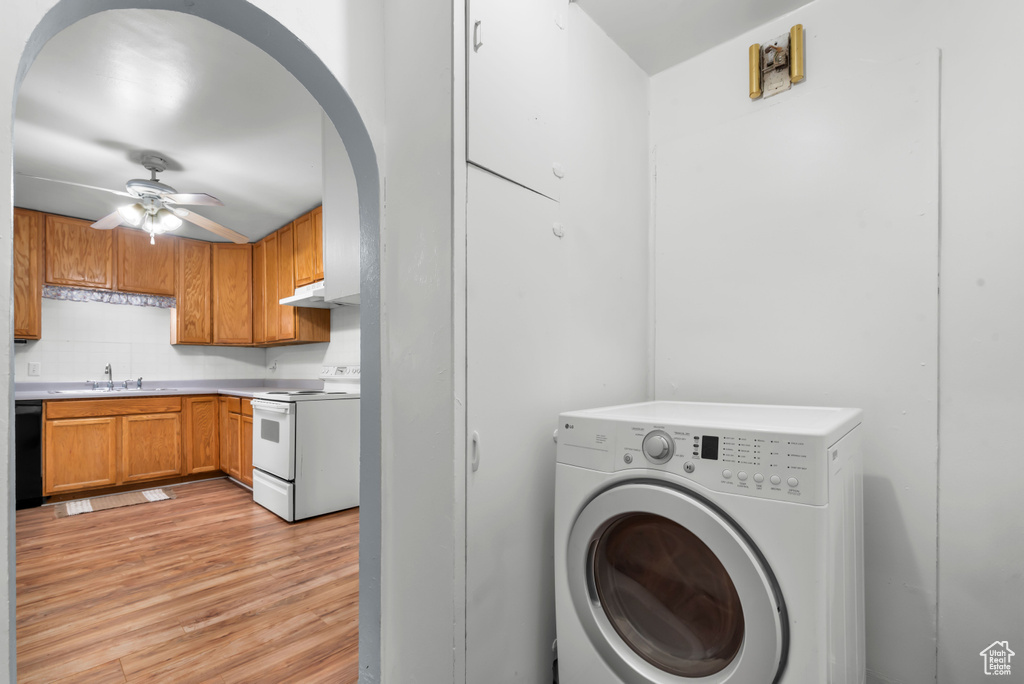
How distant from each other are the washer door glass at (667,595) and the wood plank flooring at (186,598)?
1.07 meters

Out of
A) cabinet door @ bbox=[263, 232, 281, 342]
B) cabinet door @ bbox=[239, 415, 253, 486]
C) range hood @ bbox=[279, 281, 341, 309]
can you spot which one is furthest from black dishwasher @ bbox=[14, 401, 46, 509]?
range hood @ bbox=[279, 281, 341, 309]

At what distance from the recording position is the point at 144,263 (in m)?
4.37

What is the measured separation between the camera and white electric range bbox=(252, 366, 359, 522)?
3.20m

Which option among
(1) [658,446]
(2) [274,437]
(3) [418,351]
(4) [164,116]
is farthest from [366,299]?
(2) [274,437]

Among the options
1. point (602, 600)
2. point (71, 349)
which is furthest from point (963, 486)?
point (71, 349)

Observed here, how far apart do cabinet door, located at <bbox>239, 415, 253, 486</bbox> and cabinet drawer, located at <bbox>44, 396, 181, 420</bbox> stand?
2.41 feet

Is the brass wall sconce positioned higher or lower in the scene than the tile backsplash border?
higher

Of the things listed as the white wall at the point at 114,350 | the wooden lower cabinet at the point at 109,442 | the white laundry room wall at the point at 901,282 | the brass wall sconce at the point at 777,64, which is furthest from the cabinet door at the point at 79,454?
the brass wall sconce at the point at 777,64

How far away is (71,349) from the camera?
4.18 metres

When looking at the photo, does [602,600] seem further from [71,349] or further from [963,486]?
[71,349]

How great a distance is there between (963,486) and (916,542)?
218 mm

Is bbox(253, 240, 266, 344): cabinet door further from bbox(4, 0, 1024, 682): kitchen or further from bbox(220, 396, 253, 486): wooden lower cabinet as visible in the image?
bbox(4, 0, 1024, 682): kitchen

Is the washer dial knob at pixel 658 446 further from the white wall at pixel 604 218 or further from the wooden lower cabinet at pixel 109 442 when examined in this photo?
the wooden lower cabinet at pixel 109 442

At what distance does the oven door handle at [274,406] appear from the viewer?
3178 mm
